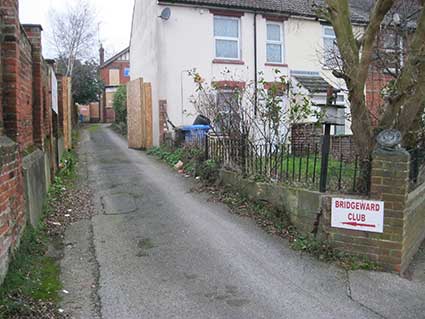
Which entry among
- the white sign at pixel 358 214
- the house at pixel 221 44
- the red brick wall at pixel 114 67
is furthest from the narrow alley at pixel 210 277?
the red brick wall at pixel 114 67

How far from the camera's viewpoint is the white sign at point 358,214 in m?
5.06

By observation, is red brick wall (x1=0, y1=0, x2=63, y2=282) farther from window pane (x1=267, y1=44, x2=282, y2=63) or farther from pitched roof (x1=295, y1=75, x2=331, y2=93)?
window pane (x1=267, y1=44, x2=282, y2=63)

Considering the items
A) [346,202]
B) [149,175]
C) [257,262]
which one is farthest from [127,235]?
[149,175]

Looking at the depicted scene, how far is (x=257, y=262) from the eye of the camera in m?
5.02

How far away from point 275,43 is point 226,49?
7.11 ft

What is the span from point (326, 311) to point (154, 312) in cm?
157

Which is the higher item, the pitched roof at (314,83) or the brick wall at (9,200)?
the pitched roof at (314,83)

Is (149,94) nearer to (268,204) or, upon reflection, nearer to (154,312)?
(268,204)

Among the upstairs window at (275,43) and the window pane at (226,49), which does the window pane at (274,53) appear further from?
the window pane at (226,49)

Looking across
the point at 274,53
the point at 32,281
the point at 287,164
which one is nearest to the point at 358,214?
the point at 287,164

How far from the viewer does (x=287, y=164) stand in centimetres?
655

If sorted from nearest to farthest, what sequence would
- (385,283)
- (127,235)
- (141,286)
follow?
(141,286)
(385,283)
(127,235)

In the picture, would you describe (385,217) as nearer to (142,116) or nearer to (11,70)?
(11,70)

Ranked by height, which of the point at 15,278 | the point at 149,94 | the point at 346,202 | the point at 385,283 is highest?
the point at 149,94
